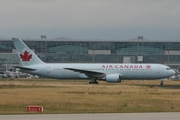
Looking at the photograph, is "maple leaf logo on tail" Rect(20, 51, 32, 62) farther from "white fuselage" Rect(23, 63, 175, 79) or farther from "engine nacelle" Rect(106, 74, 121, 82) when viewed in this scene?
"engine nacelle" Rect(106, 74, 121, 82)

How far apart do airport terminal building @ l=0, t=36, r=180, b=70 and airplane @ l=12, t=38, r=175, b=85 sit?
3792 inches

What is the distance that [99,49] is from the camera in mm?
174875

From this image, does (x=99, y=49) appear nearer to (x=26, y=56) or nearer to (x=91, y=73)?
(x=26, y=56)

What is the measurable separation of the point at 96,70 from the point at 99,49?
10205cm

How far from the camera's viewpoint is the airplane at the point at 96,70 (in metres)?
71.2

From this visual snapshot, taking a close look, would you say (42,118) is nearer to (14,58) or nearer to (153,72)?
(153,72)

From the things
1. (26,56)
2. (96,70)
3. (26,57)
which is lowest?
(96,70)

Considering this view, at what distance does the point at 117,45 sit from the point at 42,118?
153 meters

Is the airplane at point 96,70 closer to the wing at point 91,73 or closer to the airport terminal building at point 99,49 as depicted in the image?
the wing at point 91,73

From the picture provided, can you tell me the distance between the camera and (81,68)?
73.6m

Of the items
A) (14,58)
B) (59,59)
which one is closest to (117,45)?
(59,59)

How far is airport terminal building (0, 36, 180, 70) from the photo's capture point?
568 ft

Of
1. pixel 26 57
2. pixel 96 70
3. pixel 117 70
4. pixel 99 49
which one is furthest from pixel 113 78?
pixel 99 49

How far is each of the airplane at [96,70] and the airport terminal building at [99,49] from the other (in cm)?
9632
